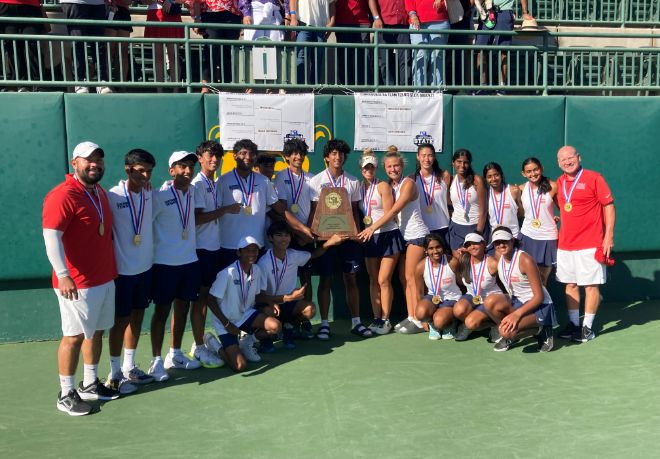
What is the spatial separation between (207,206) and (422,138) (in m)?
3.00

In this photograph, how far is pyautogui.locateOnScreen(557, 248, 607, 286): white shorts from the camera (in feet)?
25.9

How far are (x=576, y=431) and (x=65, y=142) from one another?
5.89 meters

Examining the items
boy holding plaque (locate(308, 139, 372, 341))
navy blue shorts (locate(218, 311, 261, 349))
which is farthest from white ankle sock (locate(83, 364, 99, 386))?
boy holding plaque (locate(308, 139, 372, 341))

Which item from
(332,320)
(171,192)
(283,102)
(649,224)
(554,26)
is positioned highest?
(554,26)

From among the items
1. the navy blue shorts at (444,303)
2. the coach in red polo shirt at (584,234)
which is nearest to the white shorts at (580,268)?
the coach in red polo shirt at (584,234)

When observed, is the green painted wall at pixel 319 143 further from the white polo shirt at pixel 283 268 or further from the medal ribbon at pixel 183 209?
the medal ribbon at pixel 183 209

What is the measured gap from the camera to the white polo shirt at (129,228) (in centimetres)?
645

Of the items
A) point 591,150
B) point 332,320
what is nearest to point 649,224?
point 591,150

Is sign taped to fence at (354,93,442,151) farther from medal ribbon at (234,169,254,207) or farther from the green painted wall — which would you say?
medal ribbon at (234,169,254,207)

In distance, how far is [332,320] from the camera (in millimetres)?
9008

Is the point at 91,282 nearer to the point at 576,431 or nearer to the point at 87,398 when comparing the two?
the point at 87,398

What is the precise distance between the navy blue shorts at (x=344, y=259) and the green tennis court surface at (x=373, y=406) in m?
0.87

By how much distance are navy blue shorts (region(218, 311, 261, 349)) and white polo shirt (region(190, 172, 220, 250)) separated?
0.82 metres

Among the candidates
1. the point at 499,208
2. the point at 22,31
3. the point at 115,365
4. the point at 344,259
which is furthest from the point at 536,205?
the point at 22,31
